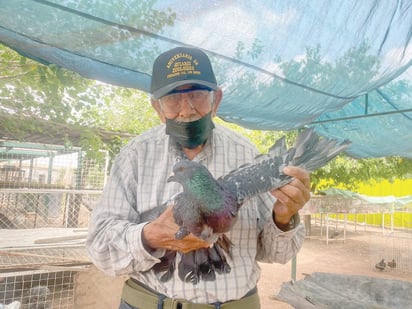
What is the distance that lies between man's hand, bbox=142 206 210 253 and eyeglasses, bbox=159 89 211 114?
54 cm

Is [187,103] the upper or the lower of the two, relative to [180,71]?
lower

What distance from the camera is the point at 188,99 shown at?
1567 millimetres

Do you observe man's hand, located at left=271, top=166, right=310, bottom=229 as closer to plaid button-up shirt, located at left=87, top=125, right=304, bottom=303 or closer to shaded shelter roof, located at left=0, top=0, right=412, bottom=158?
plaid button-up shirt, located at left=87, top=125, right=304, bottom=303

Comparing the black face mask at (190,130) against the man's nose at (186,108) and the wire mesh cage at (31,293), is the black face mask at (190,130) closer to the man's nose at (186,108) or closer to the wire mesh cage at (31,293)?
the man's nose at (186,108)

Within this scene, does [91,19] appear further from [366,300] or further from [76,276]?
[366,300]

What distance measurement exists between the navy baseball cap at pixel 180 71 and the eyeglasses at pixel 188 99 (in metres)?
0.05

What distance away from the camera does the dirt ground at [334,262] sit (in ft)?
28.2

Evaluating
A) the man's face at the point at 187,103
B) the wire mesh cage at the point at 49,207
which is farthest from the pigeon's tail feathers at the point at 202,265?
the wire mesh cage at the point at 49,207

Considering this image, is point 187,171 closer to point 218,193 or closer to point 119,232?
point 218,193

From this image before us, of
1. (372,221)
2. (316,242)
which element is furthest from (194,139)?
(372,221)

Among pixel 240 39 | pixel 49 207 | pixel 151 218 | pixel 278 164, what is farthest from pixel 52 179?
pixel 278 164

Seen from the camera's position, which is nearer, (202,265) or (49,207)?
(202,265)

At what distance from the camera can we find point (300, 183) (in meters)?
1.29

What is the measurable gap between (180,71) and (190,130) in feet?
0.93
